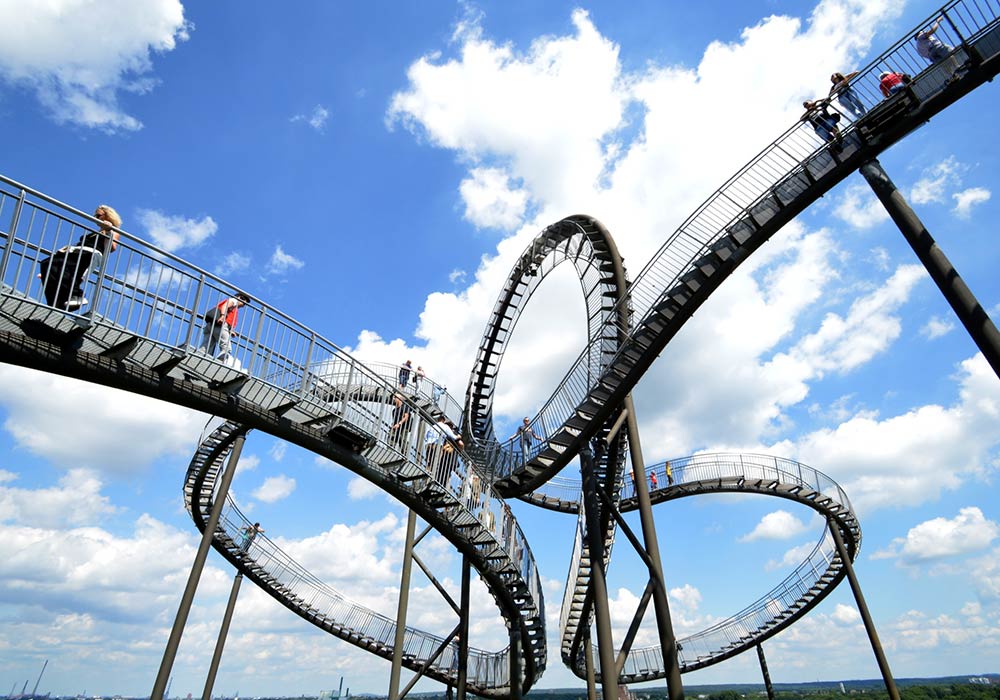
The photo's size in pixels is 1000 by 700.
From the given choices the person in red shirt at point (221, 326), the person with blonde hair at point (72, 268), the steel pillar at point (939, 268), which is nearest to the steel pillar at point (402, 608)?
the person in red shirt at point (221, 326)

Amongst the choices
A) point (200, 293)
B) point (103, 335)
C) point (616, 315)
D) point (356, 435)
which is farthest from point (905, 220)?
point (103, 335)

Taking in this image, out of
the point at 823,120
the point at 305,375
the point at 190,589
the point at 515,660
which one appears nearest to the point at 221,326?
the point at 305,375

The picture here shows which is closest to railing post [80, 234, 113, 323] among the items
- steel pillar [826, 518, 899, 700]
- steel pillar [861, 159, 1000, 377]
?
steel pillar [861, 159, 1000, 377]

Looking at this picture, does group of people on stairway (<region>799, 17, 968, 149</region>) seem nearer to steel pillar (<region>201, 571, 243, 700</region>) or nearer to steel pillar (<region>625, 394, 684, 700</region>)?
steel pillar (<region>625, 394, 684, 700</region>)

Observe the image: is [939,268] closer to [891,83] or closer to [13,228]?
[891,83]

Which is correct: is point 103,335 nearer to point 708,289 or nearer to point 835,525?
point 708,289
